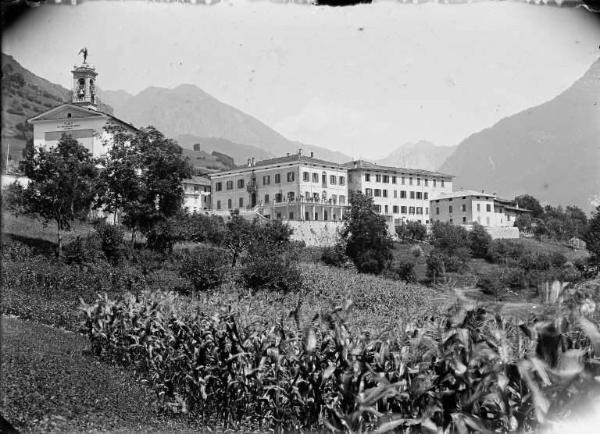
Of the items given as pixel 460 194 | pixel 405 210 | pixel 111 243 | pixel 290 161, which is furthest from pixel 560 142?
pixel 460 194

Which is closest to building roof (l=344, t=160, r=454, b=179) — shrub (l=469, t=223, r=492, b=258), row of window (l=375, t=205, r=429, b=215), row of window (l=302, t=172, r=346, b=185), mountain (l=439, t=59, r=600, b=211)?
row of window (l=302, t=172, r=346, b=185)

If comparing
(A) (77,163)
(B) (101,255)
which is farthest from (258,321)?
(A) (77,163)

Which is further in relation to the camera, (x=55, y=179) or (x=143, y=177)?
(x=143, y=177)

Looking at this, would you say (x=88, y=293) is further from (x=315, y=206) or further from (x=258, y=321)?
(x=315, y=206)

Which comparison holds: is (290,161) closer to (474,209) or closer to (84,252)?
(474,209)

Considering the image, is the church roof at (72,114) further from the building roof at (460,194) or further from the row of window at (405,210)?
the building roof at (460,194)
